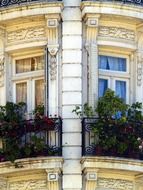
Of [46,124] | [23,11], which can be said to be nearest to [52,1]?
[23,11]

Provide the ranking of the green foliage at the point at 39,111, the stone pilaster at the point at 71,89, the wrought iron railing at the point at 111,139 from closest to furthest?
the wrought iron railing at the point at 111,139 < the stone pilaster at the point at 71,89 < the green foliage at the point at 39,111

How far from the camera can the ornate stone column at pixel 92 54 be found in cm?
2570

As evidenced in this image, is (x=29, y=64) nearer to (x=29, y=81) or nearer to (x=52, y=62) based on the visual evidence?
(x=29, y=81)

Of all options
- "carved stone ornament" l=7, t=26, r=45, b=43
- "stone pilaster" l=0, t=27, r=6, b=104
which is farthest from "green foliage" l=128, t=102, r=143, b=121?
"stone pilaster" l=0, t=27, r=6, b=104

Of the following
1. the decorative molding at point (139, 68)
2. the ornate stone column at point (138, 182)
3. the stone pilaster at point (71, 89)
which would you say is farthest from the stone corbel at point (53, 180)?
the decorative molding at point (139, 68)

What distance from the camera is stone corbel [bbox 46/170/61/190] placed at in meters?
24.9

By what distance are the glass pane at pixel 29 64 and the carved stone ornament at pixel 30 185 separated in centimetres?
264

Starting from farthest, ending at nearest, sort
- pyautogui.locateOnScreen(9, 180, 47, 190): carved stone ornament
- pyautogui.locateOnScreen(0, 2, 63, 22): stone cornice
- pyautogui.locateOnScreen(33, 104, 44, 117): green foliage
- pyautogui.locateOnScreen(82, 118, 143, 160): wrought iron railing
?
pyautogui.locateOnScreen(0, 2, 63, 22): stone cornice, pyautogui.locateOnScreen(33, 104, 44, 117): green foliage, pyautogui.locateOnScreen(9, 180, 47, 190): carved stone ornament, pyautogui.locateOnScreen(82, 118, 143, 160): wrought iron railing

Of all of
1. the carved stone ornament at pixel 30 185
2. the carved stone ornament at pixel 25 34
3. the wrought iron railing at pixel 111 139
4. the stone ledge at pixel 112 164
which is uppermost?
the carved stone ornament at pixel 25 34

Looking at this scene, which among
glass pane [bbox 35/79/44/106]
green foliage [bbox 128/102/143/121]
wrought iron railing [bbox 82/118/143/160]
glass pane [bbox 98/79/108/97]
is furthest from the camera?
glass pane [bbox 35/79/44/106]

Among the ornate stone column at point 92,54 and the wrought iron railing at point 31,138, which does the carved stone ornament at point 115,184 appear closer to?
the wrought iron railing at point 31,138

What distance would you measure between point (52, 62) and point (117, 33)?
1613 millimetres

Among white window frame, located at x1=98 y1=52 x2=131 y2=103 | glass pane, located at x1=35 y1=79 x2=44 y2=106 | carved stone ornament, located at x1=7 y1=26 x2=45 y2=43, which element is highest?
carved stone ornament, located at x1=7 y1=26 x2=45 y2=43

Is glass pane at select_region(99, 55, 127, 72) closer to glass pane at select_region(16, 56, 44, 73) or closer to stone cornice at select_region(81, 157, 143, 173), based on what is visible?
glass pane at select_region(16, 56, 44, 73)
